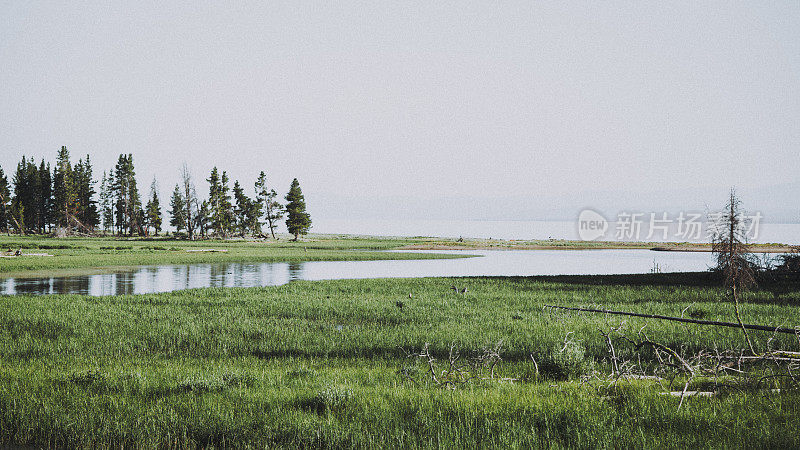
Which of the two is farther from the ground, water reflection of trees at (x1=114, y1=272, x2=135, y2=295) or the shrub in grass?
the shrub in grass

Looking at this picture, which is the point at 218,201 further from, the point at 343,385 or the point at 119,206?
the point at 343,385

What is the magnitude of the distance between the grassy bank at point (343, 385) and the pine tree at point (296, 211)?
8368cm

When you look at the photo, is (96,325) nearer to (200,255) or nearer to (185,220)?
(200,255)

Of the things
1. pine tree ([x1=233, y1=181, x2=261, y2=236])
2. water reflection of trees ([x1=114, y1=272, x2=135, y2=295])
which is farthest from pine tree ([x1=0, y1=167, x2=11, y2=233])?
water reflection of trees ([x1=114, y1=272, x2=135, y2=295])

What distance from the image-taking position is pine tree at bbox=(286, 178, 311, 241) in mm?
103875

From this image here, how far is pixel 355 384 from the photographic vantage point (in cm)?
916

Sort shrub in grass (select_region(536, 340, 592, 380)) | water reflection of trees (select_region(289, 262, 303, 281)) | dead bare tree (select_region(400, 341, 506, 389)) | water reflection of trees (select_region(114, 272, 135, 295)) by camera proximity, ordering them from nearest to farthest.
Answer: dead bare tree (select_region(400, 341, 506, 389))
shrub in grass (select_region(536, 340, 592, 380))
water reflection of trees (select_region(114, 272, 135, 295))
water reflection of trees (select_region(289, 262, 303, 281))

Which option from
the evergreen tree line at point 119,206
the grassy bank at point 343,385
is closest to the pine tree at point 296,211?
the evergreen tree line at point 119,206

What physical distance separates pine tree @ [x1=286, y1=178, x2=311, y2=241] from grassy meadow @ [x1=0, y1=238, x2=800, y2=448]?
83.7 meters

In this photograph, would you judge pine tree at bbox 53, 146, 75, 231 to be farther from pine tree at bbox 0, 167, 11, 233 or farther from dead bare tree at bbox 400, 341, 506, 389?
dead bare tree at bbox 400, 341, 506, 389

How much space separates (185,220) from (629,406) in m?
119

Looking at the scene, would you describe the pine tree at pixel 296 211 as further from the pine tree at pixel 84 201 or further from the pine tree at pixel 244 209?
the pine tree at pixel 84 201

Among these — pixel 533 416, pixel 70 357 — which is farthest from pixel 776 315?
pixel 70 357

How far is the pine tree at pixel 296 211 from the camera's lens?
341 ft
